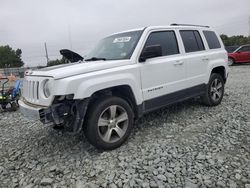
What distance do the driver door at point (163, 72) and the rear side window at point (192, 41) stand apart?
320 mm

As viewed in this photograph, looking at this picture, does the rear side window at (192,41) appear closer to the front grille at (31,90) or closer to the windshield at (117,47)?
the windshield at (117,47)

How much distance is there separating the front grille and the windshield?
4.20 ft

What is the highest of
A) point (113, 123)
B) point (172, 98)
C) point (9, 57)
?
point (9, 57)

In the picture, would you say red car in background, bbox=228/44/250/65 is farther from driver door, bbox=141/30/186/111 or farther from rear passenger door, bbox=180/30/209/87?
driver door, bbox=141/30/186/111

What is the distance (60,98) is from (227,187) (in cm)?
243

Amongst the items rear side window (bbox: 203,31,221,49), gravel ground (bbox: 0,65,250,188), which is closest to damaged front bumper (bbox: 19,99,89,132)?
gravel ground (bbox: 0,65,250,188)

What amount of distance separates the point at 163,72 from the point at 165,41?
708mm

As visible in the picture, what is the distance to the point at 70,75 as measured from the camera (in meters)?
3.27

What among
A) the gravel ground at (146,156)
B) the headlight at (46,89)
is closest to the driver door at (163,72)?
the gravel ground at (146,156)

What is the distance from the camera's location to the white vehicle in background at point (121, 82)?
3297 millimetres

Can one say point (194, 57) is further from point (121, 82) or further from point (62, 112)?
point (62, 112)

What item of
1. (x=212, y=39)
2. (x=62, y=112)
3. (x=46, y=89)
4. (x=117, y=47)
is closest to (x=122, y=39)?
(x=117, y=47)

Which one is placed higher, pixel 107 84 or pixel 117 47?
pixel 117 47

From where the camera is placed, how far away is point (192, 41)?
205 inches
